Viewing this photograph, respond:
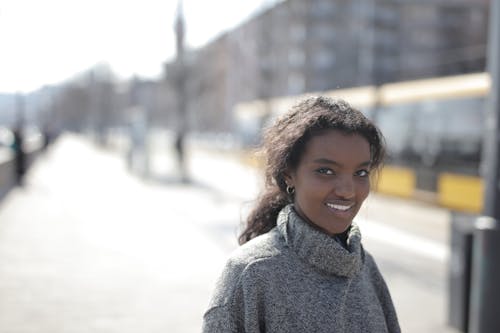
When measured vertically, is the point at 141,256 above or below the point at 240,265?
below

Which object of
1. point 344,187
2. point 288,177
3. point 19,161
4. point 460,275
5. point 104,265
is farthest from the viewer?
point 19,161

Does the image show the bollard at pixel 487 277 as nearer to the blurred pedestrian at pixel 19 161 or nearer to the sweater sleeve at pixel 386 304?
the sweater sleeve at pixel 386 304

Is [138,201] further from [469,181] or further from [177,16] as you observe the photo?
[177,16]

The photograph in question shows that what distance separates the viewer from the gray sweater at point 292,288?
1.44 meters

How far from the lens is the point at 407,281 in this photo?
6.76 meters

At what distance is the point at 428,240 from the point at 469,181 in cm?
306

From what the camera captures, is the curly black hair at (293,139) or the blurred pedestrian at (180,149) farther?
the blurred pedestrian at (180,149)

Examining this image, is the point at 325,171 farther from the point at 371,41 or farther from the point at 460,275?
the point at 371,41

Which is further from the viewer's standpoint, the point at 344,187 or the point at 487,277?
the point at 487,277

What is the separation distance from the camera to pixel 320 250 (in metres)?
1.48

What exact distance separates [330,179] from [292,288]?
31cm

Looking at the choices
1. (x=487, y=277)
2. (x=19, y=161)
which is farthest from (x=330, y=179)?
(x=19, y=161)

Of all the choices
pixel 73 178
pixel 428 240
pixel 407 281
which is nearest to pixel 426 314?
pixel 407 281

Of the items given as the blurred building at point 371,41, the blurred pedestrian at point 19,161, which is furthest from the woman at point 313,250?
the blurred building at point 371,41
